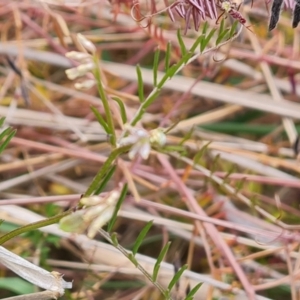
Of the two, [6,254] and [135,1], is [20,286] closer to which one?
[6,254]

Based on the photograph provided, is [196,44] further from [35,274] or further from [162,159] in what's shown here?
[162,159]

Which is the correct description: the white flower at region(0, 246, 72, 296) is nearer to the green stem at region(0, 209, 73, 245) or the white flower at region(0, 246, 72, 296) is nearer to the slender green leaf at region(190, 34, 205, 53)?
the green stem at region(0, 209, 73, 245)

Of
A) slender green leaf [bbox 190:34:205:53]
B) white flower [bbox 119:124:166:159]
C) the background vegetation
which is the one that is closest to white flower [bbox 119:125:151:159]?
white flower [bbox 119:124:166:159]

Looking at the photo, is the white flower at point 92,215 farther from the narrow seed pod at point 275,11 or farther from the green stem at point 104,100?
the narrow seed pod at point 275,11

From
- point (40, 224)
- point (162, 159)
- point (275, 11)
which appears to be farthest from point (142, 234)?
point (162, 159)

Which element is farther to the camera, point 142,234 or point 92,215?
point 142,234

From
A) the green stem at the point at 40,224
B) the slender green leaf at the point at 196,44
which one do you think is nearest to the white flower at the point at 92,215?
the green stem at the point at 40,224
